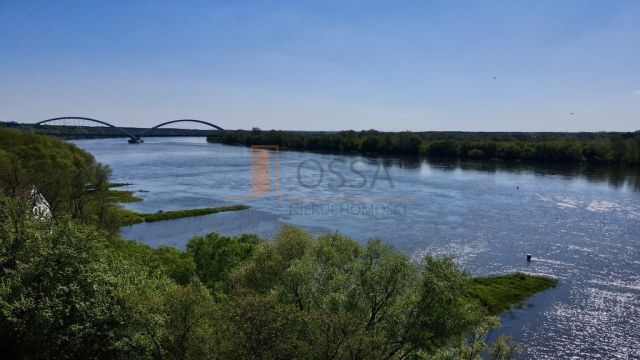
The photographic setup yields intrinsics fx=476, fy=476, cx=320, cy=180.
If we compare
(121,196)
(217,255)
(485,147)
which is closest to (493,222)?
(217,255)

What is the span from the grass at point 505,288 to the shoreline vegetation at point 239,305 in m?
11.2

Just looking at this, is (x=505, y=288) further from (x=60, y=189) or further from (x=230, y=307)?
(x=60, y=189)

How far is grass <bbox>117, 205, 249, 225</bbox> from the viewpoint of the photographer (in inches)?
1908

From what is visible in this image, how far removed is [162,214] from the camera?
5106cm

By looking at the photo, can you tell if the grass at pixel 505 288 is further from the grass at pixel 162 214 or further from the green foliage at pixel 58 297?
the grass at pixel 162 214

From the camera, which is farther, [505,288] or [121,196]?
[121,196]

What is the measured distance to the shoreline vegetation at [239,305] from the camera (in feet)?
42.9

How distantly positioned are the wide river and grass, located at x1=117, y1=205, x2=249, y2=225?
1.75 metres

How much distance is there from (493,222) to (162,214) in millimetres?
35222

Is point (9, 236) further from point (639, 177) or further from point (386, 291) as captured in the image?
point (639, 177)

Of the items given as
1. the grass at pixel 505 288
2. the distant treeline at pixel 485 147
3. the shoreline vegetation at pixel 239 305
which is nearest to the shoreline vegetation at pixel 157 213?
the shoreline vegetation at pixel 239 305

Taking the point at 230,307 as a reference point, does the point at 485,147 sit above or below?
above

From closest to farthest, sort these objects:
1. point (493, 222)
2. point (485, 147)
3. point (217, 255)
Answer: point (217, 255)
point (493, 222)
point (485, 147)

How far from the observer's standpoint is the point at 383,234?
143 feet
